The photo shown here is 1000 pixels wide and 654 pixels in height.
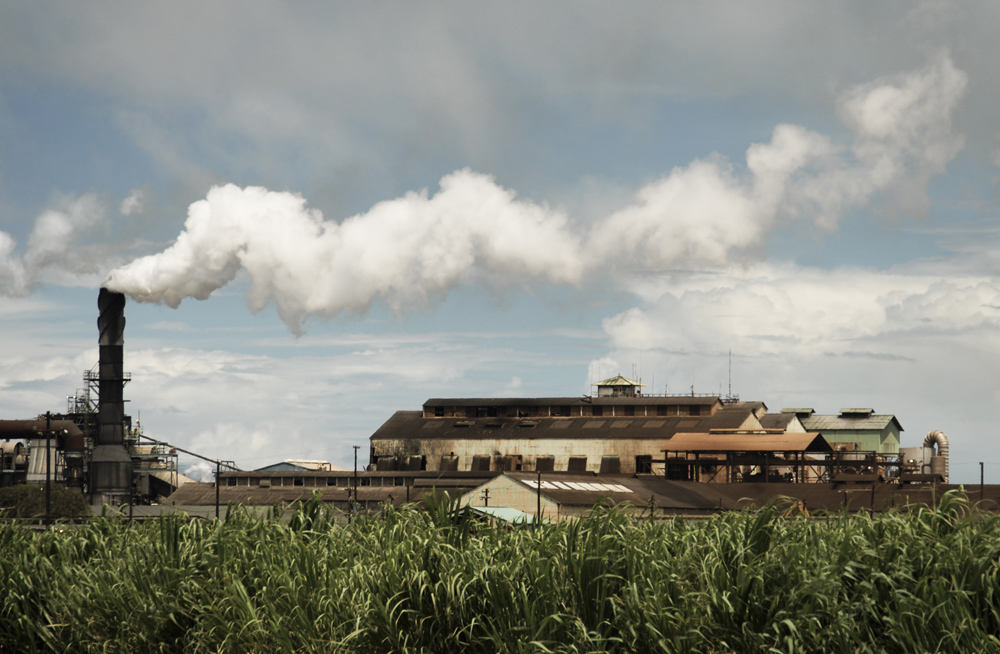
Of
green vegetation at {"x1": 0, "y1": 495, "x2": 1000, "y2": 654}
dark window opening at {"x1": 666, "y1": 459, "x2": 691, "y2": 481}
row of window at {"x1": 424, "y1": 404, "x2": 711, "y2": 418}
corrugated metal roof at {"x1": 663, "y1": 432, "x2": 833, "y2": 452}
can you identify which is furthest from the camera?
row of window at {"x1": 424, "y1": 404, "x2": 711, "y2": 418}

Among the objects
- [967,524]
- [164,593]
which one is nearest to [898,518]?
[967,524]

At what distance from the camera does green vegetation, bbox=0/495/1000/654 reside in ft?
38.7

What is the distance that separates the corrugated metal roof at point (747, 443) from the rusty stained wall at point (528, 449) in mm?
4937

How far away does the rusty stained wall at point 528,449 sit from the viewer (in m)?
93.6

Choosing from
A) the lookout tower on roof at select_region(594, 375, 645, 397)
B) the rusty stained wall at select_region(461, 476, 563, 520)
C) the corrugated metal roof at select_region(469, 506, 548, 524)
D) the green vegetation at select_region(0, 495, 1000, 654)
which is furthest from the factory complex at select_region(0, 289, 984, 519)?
the green vegetation at select_region(0, 495, 1000, 654)

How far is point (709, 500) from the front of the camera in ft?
249

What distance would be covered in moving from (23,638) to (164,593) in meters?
3.11

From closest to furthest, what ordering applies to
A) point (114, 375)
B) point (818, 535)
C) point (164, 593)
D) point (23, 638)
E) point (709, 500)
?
point (818, 535) → point (164, 593) → point (23, 638) → point (709, 500) → point (114, 375)

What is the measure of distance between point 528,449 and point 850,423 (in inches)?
1876

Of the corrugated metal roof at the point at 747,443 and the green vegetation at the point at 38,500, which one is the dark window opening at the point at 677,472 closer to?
the corrugated metal roof at the point at 747,443

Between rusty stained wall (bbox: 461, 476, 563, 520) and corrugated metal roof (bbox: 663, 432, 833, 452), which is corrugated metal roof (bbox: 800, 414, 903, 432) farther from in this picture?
rusty stained wall (bbox: 461, 476, 563, 520)

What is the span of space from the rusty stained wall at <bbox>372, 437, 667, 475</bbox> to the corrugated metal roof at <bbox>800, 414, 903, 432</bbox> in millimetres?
38019

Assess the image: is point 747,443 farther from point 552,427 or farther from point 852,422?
point 852,422

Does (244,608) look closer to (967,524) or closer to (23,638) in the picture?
(23,638)
